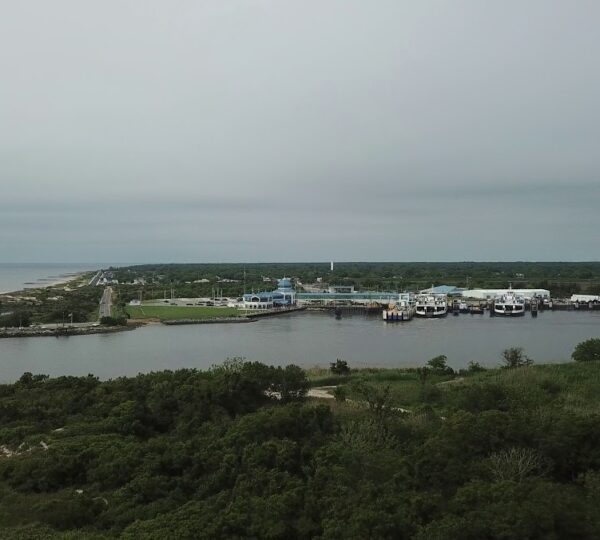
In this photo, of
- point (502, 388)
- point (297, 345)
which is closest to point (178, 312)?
point (297, 345)

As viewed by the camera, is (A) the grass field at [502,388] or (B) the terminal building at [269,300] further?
(B) the terminal building at [269,300]

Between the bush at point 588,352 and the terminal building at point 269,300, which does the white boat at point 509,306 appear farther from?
the bush at point 588,352

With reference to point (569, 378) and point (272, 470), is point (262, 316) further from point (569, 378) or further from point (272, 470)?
point (272, 470)

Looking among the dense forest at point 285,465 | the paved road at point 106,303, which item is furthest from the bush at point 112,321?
the dense forest at point 285,465

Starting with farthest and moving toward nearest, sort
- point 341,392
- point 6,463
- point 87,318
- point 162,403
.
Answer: point 87,318, point 341,392, point 162,403, point 6,463

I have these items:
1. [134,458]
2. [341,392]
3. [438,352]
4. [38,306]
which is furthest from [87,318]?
[134,458]

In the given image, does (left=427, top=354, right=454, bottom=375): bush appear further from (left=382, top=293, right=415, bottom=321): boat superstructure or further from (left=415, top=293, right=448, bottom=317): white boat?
(left=415, top=293, right=448, bottom=317): white boat

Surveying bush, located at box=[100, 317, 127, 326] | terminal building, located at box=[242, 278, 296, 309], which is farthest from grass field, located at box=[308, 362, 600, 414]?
terminal building, located at box=[242, 278, 296, 309]
